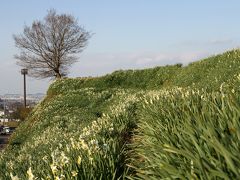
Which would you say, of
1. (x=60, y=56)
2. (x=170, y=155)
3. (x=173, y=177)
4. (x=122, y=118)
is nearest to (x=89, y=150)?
(x=170, y=155)

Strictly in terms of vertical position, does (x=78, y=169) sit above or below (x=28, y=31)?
below

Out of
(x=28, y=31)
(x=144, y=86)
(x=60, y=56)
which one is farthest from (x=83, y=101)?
(x=28, y=31)

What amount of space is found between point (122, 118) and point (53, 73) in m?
47.7

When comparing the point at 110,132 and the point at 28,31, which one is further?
the point at 28,31

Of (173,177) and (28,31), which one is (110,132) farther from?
(28,31)

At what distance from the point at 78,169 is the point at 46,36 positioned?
53751 millimetres

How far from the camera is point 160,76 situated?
3422 cm

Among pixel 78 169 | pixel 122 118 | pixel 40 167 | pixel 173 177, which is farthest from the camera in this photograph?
pixel 122 118

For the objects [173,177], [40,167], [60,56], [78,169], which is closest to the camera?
[173,177]

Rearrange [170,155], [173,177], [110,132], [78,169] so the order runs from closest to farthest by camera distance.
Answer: [173,177], [170,155], [78,169], [110,132]

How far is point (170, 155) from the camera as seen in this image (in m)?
4.63

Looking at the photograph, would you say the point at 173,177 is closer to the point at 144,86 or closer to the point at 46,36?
the point at 144,86

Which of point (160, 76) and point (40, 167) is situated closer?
point (40, 167)

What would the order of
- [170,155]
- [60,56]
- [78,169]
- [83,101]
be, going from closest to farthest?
1. [170,155]
2. [78,169]
3. [83,101]
4. [60,56]
